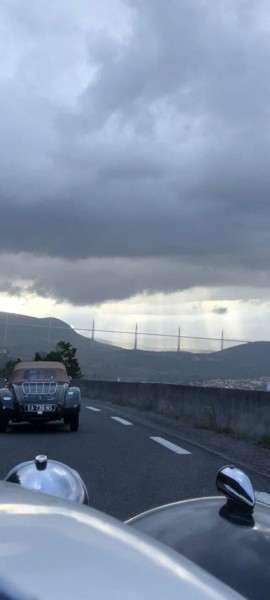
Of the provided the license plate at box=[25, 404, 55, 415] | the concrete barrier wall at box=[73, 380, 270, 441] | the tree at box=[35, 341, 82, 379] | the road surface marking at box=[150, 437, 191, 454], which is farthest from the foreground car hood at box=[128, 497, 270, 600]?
the tree at box=[35, 341, 82, 379]

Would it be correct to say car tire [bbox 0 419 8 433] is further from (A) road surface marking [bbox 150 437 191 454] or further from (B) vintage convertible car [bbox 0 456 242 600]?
(B) vintage convertible car [bbox 0 456 242 600]

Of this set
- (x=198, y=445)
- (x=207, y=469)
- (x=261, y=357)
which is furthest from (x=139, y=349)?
(x=207, y=469)

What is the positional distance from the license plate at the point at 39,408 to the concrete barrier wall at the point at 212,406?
3.51 m

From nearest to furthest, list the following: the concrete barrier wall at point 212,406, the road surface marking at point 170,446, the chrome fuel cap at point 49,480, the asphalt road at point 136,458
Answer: the chrome fuel cap at point 49,480
the asphalt road at point 136,458
the road surface marking at point 170,446
the concrete barrier wall at point 212,406

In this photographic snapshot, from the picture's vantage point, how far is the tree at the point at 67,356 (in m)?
50.9

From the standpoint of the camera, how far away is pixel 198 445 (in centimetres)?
1407

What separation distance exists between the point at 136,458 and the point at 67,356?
129ft

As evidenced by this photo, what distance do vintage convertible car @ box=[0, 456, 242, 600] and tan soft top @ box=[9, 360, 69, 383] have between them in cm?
1660

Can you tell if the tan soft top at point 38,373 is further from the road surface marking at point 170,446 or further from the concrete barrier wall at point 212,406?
the road surface marking at point 170,446

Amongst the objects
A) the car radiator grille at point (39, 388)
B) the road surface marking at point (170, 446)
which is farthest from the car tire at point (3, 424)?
the road surface marking at point (170, 446)

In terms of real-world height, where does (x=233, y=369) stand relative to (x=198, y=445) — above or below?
above

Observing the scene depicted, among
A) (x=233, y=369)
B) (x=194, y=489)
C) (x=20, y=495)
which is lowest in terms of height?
(x=194, y=489)

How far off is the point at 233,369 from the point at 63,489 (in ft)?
122

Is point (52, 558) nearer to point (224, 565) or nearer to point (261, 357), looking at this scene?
point (224, 565)
